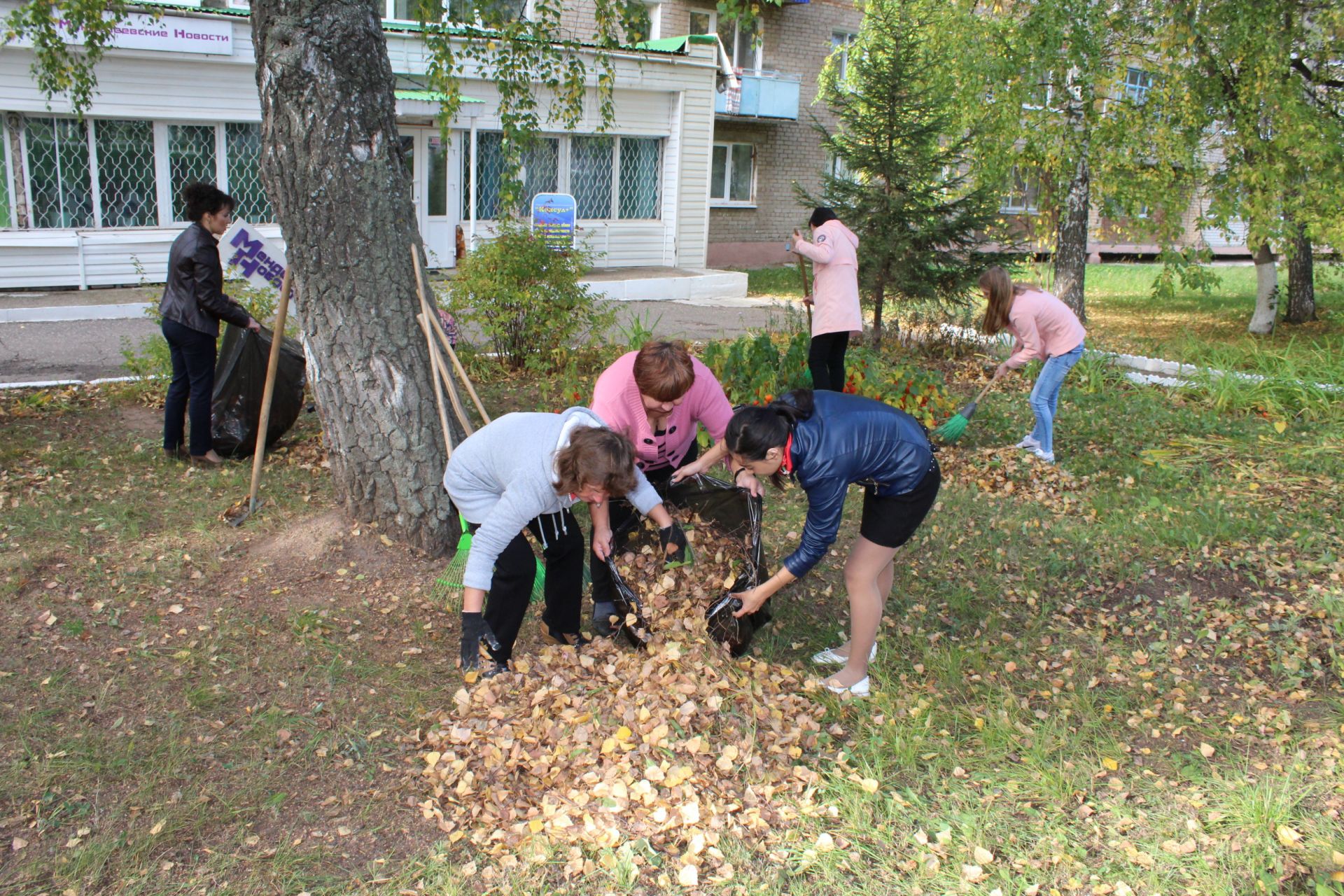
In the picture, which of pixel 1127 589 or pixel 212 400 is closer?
pixel 1127 589

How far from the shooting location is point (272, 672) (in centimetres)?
352

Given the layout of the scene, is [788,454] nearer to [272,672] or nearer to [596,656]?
[596,656]

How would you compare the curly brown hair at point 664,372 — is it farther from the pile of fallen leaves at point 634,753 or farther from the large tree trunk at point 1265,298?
the large tree trunk at point 1265,298

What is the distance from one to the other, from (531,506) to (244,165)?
12.0 m

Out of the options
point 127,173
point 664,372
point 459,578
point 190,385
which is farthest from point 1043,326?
point 127,173

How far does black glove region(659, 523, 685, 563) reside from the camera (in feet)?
11.6

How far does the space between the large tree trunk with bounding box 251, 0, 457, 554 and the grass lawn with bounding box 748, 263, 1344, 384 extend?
6621 millimetres

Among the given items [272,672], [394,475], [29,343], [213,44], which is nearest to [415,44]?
[213,44]

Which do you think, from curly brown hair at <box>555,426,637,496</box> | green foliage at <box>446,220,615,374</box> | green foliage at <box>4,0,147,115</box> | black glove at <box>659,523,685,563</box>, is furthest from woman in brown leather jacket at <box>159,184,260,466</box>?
curly brown hair at <box>555,426,637,496</box>

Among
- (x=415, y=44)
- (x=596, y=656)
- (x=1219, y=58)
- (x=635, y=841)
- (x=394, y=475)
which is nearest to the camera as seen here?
(x=635, y=841)

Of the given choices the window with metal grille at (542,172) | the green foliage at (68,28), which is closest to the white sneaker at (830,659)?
the green foliage at (68,28)

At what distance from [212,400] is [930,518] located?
388 centimetres

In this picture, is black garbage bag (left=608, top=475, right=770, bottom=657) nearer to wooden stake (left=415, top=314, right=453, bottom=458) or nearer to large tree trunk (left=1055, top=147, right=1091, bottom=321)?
wooden stake (left=415, top=314, right=453, bottom=458)

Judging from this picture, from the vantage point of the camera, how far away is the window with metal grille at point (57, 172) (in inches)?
462
